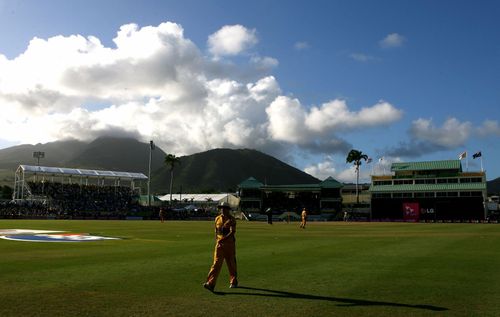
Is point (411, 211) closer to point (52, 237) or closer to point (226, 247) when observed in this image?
point (52, 237)

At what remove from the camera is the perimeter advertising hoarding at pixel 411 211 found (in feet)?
299

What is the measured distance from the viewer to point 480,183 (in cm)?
9206

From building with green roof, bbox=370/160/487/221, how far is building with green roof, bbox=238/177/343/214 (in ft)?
41.9

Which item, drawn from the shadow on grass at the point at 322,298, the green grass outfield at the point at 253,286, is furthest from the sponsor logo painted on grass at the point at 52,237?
the shadow on grass at the point at 322,298

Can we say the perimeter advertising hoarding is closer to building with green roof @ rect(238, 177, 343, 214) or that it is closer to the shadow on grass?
building with green roof @ rect(238, 177, 343, 214)

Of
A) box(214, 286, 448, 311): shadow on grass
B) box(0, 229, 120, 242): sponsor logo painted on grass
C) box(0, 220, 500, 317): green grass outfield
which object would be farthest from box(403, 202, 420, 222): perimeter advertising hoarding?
box(214, 286, 448, 311): shadow on grass

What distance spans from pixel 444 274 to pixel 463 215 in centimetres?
8317

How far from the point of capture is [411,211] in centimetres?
9138

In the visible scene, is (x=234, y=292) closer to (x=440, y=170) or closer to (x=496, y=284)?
(x=496, y=284)

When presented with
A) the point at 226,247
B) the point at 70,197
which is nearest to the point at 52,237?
the point at 226,247

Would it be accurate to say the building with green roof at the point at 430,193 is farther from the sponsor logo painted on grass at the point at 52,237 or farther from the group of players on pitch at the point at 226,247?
the group of players on pitch at the point at 226,247

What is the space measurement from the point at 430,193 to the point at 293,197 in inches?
1423

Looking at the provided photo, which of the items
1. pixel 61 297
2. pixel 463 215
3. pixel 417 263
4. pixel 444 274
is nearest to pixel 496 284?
pixel 444 274

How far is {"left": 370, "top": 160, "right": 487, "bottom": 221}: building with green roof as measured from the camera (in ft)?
292
